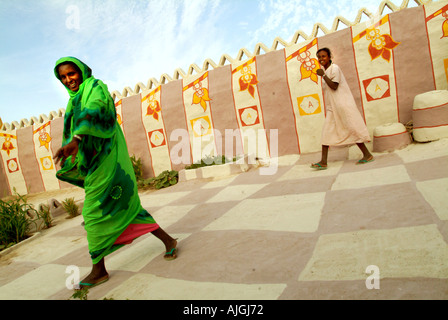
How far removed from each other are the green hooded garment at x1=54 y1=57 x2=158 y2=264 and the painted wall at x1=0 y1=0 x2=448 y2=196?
3.63 metres

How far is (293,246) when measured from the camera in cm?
176

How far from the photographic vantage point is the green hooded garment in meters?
1.74

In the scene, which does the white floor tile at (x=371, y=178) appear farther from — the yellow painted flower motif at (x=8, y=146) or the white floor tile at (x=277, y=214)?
the yellow painted flower motif at (x=8, y=146)

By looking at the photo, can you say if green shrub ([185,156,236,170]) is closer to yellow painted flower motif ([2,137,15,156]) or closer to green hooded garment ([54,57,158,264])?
green hooded garment ([54,57,158,264])

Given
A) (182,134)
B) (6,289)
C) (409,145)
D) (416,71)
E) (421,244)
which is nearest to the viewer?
(421,244)

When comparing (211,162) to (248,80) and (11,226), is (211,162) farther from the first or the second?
(11,226)

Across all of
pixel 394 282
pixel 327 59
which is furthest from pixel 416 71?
pixel 394 282

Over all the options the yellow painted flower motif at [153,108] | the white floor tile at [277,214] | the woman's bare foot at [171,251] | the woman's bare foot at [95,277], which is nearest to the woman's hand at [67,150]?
the woman's bare foot at [95,277]

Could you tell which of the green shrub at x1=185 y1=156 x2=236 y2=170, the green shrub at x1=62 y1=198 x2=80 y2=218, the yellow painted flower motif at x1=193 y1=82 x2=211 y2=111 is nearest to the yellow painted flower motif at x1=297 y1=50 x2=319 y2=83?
the yellow painted flower motif at x1=193 y1=82 x2=211 y2=111

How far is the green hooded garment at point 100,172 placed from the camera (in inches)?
68.4

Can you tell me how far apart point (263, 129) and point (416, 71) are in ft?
8.12

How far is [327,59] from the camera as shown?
353 centimetres

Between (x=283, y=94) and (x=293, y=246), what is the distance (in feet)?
12.2

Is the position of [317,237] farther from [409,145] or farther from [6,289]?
[409,145]
